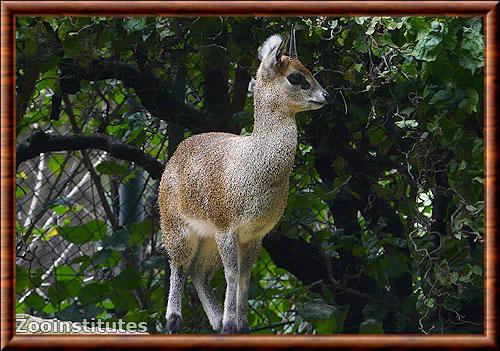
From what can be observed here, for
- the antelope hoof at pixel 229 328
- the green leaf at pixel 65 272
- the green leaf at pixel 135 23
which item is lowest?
the antelope hoof at pixel 229 328

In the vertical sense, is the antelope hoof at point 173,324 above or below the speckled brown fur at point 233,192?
below

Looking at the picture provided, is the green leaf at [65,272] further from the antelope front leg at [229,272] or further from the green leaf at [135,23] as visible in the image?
the antelope front leg at [229,272]

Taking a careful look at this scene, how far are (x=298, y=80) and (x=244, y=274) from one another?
0.64 m

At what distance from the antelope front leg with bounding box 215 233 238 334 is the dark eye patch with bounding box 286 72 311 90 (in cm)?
51

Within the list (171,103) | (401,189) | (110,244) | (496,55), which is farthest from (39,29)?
(496,55)

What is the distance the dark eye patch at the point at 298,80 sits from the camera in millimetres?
3449

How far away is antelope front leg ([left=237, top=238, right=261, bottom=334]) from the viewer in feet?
11.8

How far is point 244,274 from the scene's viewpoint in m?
3.61

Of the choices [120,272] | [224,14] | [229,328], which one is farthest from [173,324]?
[120,272]

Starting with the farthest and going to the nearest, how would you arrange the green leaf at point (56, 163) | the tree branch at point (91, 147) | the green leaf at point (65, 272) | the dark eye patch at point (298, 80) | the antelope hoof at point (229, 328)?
the green leaf at point (56, 163)
the green leaf at point (65, 272)
the tree branch at point (91, 147)
the antelope hoof at point (229, 328)
the dark eye patch at point (298, 80)

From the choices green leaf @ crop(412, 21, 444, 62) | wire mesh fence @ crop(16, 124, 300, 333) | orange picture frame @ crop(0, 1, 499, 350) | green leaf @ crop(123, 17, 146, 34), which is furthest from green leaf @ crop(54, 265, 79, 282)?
green leaf @ crop(412, 21, 444, 62)

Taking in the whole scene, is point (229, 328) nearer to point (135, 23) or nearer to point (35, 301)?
point (135, 23)

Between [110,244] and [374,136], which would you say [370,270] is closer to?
[374,136]

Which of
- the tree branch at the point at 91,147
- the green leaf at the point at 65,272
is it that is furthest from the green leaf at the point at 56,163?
the tree branch at the point at 91,147
